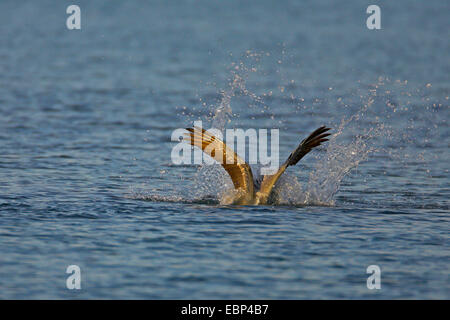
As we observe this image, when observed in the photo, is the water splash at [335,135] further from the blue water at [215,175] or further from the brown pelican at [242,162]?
the brown pelican at [242,162]

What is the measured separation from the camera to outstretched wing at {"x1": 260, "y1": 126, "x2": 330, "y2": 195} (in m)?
12.9

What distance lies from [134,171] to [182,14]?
4053 centimetres

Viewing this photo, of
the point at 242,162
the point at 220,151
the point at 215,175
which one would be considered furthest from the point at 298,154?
the point at 215,175

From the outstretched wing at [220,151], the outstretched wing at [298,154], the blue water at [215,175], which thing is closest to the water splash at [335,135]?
the blue water at [215,175]

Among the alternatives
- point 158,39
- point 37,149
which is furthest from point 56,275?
point 158,39

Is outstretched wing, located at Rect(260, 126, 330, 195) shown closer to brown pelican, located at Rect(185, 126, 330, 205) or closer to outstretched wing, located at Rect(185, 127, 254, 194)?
brown pelican, located at Rect(185, 126, 330, 205)

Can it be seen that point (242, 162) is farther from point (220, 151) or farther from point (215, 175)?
point (215, 175)

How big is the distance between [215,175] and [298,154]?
6.67ft

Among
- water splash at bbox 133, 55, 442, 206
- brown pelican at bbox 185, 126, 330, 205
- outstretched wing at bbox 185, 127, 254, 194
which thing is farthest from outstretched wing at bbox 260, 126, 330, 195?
outstretched wing at bbox 185, 127, 254, 194

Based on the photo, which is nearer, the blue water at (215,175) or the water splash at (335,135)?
the blue water at (215,175)

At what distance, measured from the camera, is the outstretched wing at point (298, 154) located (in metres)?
12.9

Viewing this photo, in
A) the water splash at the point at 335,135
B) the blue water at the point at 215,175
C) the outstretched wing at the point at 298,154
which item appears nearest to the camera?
the blue water at the point at 215,175
